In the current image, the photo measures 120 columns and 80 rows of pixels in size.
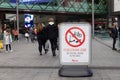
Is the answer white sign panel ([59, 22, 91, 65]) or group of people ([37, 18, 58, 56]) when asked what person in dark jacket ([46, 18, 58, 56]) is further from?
white sign panel ([59, 22, 91, 65])

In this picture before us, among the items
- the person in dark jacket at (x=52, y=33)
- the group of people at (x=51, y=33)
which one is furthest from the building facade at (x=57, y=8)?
the person in dark jacket at (x=52, y=33)

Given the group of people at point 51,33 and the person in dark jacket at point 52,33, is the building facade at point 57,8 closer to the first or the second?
the group of people at point 51,33

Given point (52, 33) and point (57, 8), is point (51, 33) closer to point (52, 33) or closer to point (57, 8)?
point (52, 33)

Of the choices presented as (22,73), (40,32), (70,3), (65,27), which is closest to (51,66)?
(22,73)

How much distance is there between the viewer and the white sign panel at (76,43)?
11.9 m

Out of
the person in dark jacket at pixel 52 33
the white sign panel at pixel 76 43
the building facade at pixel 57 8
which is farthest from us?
the building facade at pixel 57 8

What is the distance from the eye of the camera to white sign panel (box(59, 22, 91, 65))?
11.9 meters

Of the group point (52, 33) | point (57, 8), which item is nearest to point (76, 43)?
point (52, 33)

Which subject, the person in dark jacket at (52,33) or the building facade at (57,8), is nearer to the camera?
the person in dark jacket at (52,33)

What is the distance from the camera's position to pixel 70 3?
245ft

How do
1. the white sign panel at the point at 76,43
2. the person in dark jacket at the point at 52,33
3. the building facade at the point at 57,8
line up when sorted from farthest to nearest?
the building facade at the point at 57,8 < the person in dark jacket at the point at 52,33 < the white sign panel at the point at 76,43

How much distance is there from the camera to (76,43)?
11969 millimetres

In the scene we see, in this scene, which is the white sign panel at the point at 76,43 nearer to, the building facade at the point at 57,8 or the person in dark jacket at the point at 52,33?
the person in dark jacket at the point at 52,33

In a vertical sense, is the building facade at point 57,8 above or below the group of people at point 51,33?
above
